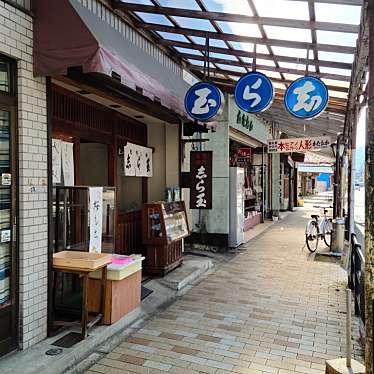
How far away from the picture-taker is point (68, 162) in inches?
254

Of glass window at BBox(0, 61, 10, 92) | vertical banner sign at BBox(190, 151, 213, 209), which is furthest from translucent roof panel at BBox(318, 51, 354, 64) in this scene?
glass window at BBox(0, 61, 10, 92)

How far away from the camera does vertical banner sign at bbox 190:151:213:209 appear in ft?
29.6

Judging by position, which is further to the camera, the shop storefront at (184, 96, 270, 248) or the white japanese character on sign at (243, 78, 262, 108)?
the shop storefront at (184, 96, 270, 248)

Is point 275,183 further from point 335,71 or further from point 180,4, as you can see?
point 180,4

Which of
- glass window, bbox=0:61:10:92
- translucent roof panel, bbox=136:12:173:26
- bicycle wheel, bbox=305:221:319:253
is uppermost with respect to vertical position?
translucent roof panel, bbox=136:12:173:26

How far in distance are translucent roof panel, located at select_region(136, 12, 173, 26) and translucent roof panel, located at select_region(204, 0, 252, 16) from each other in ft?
3.73

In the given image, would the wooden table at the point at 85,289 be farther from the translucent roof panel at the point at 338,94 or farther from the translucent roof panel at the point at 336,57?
the translucent roof panel at the point at 338,94

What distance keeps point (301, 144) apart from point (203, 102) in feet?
26.0

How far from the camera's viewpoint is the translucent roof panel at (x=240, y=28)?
6.34 metres

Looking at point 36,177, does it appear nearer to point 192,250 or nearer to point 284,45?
point 284,45

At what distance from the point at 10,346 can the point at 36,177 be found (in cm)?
207

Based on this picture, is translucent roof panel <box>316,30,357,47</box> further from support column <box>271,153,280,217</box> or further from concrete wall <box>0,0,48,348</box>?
support column <box>271,153,280,217</box>

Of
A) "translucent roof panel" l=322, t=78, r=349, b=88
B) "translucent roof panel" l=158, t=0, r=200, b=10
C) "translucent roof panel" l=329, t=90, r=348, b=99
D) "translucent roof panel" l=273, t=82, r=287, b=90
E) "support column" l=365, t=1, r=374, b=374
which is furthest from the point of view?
"translucent roof panel" l=273, t=82, r=287, b=90

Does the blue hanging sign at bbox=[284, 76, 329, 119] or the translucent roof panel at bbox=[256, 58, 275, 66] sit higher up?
the translucent roof panel at bbox=[256, 58, 275, 66]
